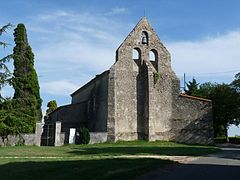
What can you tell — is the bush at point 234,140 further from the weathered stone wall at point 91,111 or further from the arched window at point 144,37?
the weathered stone wall at point 91,111

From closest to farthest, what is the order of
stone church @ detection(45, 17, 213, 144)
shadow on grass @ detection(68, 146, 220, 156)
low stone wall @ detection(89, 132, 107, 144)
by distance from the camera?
1. shadow on grass @ detection(68, 146, 220, 156)
2. low stone wall @ detection(89, 132, 107, 144)
3. stone church @ detection(45, 17, 213, 144)

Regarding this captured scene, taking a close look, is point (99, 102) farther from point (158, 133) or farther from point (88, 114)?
point (158, 133)

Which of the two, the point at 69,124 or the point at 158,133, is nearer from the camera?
the point at 158,133

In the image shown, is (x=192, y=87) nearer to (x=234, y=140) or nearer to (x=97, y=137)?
(x=234, y=140)

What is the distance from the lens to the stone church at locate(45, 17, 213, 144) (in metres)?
39.6

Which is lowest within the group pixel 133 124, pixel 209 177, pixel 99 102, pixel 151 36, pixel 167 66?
pixel 209 177

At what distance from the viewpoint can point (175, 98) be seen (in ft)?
136

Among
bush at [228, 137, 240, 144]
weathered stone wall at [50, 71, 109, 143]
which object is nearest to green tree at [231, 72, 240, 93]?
bush at [228, 137, 240, 144]

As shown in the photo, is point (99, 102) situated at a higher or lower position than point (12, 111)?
higher

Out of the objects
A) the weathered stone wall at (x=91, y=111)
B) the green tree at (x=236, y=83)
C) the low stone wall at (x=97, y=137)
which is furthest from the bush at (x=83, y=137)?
the green tree at (x=236, y=83)

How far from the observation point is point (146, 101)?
40.3 m

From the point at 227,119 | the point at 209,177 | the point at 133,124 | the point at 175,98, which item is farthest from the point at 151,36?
the point at 209,177

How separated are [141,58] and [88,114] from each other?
10.0 meters

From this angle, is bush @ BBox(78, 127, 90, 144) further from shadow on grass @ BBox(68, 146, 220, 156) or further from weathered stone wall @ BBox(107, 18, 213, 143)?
shadow on grass @ BBox(68, 146, 220, 156)
